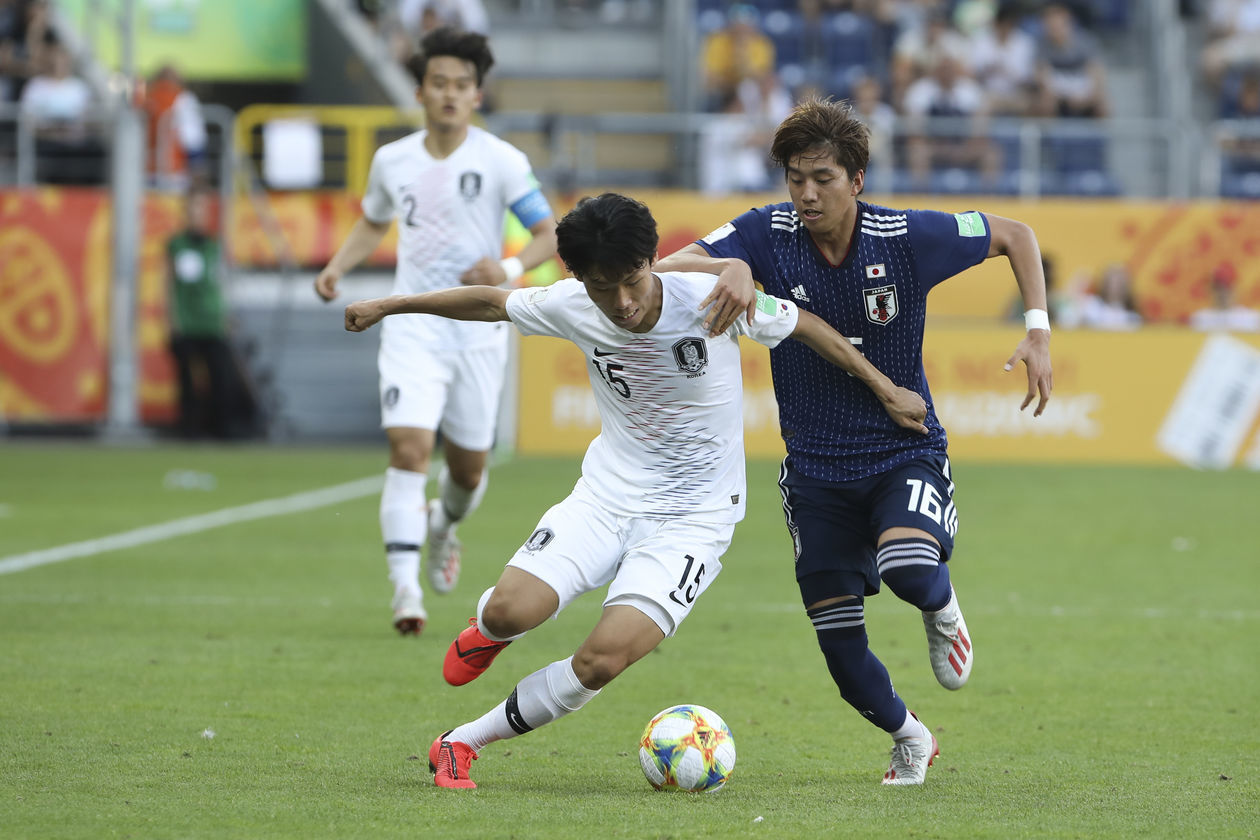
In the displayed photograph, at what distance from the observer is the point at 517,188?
8469 mm

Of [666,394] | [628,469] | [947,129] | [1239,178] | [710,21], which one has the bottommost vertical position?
[628,469]

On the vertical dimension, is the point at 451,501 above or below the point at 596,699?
above

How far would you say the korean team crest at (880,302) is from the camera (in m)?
5.42

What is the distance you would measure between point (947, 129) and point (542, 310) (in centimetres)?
1574

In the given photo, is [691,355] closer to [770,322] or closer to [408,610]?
[770,322]

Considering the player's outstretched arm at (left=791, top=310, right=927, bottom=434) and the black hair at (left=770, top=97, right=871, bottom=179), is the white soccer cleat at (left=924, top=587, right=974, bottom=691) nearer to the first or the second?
the player's outstretched arm at (left=791, top=310, right=927, bottom=434)

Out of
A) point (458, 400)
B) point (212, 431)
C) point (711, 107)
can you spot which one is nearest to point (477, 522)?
point (458, 400)

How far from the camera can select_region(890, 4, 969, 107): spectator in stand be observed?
819 inches

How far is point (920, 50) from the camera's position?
70.4 feet

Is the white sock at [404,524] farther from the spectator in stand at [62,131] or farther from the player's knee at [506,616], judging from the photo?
the spectator in stand at [62,131]

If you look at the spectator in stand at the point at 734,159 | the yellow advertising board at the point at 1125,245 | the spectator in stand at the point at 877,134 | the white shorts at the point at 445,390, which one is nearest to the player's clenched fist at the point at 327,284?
the white shorts at the point at 445,390

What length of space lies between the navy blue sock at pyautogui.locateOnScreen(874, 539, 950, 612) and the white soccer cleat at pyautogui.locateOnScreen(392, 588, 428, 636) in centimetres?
324

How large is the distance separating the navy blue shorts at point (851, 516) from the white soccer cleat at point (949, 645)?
0.21 metres

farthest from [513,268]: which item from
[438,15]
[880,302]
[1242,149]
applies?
[1242,149]
